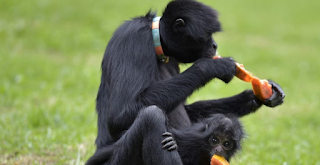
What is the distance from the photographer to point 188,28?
5637 mm

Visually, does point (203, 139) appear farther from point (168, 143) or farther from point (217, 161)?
point (168, 143)

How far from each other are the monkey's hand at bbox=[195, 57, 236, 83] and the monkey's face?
298mm

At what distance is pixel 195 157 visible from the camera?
207 inches

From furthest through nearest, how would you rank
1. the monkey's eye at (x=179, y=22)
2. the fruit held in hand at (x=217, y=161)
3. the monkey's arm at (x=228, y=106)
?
the monkey's arm at (x=228, y=106), the monkey's eye at (x=179, y=22), the fruit held in hand at (x=217, y=161)

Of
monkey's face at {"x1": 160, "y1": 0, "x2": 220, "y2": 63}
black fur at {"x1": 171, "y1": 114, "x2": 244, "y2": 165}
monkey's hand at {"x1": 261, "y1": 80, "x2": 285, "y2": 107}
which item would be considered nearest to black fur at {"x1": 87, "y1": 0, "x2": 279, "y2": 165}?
monkey's face at {"x1": 160, "y1": 0, "x2": 220, "y2": 63}

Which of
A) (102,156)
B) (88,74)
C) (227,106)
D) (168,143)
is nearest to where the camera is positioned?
(168,143)

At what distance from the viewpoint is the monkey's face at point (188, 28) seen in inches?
222

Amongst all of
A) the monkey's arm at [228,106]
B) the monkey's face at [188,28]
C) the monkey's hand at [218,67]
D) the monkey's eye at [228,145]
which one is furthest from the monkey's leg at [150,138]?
the monkey's arm at [228,106]

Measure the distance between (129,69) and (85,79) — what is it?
680 cm

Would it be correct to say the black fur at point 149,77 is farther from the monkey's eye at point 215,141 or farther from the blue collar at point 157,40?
the monkey's eye at point 215,141

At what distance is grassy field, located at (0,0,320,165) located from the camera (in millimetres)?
7824

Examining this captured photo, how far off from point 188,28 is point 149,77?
86 centimetres

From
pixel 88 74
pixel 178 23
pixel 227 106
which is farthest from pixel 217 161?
pixel 88 74

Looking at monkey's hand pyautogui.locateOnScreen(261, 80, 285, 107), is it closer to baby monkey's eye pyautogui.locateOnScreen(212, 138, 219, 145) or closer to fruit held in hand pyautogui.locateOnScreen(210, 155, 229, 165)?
baby monkey's eye pyautogui.locateOnScreen(212, 138, 219, 145)
